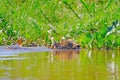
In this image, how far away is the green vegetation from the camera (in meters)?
8.15

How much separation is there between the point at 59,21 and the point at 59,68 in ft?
18.4

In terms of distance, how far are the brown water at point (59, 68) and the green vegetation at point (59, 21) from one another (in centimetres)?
167

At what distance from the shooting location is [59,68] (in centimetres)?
521

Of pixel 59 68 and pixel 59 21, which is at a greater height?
pixel 59 21

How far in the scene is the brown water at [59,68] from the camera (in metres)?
4.50

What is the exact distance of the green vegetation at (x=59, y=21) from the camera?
815 centimetres

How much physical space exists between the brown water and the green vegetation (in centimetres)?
167

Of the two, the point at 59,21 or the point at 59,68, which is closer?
the point at 59,68

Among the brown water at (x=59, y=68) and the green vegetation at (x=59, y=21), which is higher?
the green vegetation at (x=59, y=21)

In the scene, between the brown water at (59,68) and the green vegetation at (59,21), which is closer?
the brown water at (59,68)

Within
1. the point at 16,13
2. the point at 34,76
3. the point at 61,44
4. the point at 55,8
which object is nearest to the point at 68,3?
the point at 55,8

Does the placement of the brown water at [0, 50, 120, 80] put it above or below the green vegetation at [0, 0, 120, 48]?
below

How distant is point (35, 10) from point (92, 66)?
593 centimetres

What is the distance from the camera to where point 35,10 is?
11.1m
